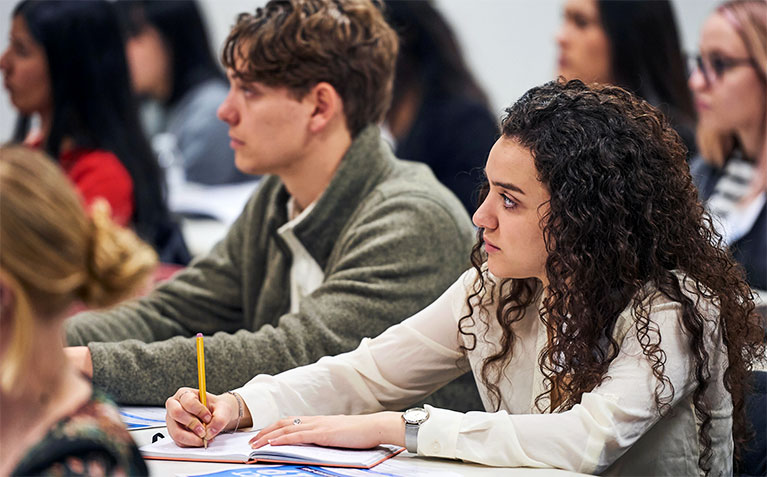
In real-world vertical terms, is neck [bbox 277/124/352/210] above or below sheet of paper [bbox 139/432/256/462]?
above

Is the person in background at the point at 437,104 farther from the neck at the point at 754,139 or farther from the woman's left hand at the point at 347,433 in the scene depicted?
the woman's left hand at the point at 347,433

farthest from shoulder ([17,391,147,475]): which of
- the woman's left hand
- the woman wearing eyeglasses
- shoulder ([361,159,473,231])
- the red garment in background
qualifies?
the woman wearing eyeglasses

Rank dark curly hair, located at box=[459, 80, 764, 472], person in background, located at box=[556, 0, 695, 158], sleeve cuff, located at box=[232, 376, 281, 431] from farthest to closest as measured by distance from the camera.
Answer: person in background, located at box=[556, 0, 695, 158], sleeve cuff, located at box=[232, 376, 281, 431], dark curly hair, located at box=[459, 80, 764, 472]

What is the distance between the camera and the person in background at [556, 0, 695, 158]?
13.1 ft

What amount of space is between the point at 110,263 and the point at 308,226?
48.3 inches

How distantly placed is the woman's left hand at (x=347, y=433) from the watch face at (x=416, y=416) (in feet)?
0.04

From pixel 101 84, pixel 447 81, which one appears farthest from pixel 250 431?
pixel 447 81

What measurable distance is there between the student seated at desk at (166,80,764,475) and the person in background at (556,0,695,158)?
2.39 metres

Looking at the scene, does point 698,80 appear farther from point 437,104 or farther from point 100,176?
point 100,176

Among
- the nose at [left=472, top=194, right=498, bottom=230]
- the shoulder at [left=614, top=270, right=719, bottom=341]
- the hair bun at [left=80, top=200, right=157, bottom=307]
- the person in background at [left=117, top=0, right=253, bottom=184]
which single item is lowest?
the person in background at [left=117, top=0, right=253, bottom=184]

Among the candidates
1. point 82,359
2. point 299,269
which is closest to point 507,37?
point 299,269

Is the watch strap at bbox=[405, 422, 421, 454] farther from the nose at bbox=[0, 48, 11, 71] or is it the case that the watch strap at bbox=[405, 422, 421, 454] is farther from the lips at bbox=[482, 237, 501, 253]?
the nose at bbox=[0, 48, 11, 71]

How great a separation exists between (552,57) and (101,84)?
231 cm

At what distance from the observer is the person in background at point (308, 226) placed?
6.67ft
